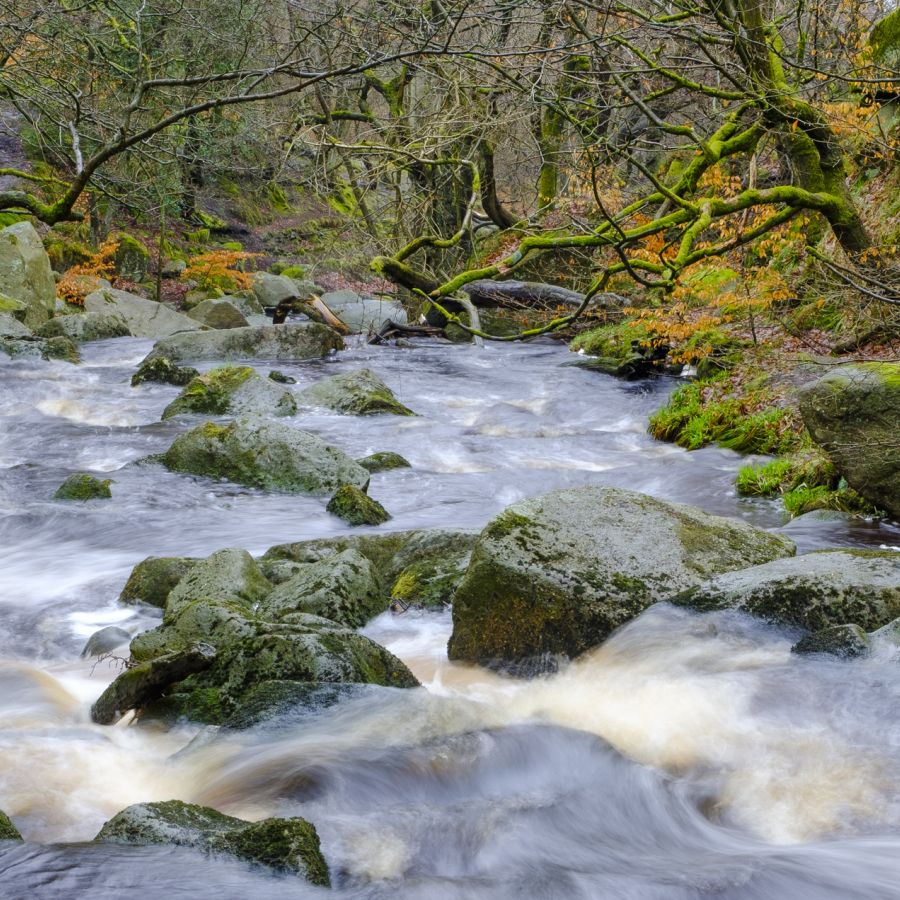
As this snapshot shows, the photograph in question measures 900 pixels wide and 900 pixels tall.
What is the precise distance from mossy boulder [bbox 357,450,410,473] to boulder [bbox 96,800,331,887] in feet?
21.8

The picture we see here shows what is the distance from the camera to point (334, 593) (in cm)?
525

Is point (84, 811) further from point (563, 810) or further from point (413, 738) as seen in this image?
point (563, 810)

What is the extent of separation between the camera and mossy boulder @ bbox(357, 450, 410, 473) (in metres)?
9.50

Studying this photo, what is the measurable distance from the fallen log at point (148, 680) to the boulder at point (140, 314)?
14505mm

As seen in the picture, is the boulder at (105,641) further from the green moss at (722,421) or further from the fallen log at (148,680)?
the green moss at (722,421)

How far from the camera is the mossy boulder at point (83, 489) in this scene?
8188 millimetres

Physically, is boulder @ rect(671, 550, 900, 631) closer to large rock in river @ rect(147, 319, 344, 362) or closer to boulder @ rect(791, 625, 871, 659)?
boulder @ rect(791, 625, 871, 659)

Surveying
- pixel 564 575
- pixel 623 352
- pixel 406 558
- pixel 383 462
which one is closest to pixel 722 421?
pixel 383 462

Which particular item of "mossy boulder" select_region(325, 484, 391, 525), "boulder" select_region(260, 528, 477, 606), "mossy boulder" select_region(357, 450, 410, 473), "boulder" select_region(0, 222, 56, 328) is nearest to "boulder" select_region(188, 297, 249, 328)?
"boulder" select_region(0, 222, 56, 328)

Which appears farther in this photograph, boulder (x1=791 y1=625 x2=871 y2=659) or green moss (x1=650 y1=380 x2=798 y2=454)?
green moss (x1=650 y1=380 x2=798 y2=454)

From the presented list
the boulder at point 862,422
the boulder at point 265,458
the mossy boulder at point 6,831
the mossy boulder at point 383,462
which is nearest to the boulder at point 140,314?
the boulder at point 265,458

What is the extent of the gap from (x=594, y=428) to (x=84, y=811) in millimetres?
9083

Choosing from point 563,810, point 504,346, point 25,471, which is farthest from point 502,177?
point 563,810

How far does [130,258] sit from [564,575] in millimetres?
20739
